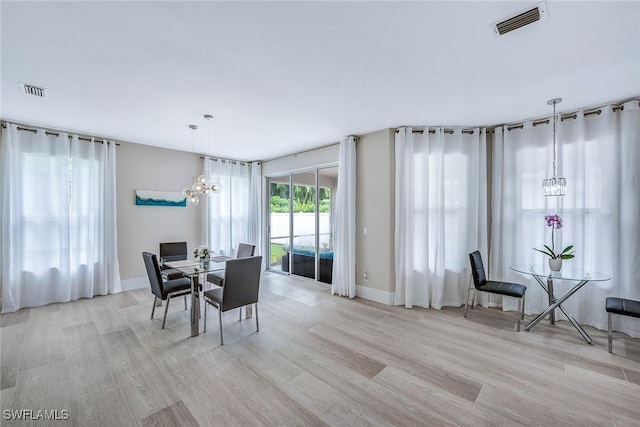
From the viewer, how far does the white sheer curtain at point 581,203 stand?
304 cm

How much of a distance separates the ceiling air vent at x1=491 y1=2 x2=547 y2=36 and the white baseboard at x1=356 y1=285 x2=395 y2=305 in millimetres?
3515

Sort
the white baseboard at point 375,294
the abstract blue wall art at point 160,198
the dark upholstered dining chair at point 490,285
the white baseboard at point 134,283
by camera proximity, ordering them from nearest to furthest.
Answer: the dark upholstered dining chair at point 490,285, the white baseboard at point 375,294, the white baseboard at point 134,283, the abstract blue wall art at point 160,198

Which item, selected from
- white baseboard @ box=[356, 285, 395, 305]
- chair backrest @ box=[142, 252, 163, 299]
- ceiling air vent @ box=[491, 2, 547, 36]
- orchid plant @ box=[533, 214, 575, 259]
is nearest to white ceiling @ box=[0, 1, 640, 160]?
ceiling air vent @ box=[491, 2, 547, 36]

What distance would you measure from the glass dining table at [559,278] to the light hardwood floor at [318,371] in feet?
0.55

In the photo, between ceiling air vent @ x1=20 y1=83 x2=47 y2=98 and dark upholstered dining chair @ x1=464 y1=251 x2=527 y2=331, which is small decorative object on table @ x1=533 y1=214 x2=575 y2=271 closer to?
dark upholstered dining chair @ x1=464 y1=251 x2=527 y2=331

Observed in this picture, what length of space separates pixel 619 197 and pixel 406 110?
2.77 m

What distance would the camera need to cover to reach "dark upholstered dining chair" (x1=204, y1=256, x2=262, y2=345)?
2.93 meters

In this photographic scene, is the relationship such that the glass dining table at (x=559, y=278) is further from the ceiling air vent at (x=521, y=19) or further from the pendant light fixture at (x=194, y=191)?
the pendant light fixture at (x=194, y=191)

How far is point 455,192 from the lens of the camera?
4.11 meters

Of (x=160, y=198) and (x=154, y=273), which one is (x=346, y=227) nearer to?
(x=154, y=273)

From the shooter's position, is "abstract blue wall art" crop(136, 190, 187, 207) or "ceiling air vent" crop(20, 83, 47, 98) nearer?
"ceiling air vent" crop(20, 83, 47, 98)

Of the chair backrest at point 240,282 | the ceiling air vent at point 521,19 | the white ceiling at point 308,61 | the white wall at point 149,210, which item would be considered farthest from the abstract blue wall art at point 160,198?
the ceiling air vent at point 521,19

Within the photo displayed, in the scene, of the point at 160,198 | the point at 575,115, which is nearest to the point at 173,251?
the point at 160,198

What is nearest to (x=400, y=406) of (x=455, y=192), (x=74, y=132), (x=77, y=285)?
(x=455, y=192)
